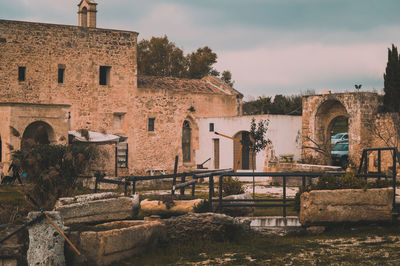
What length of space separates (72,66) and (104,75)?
207 centimetres

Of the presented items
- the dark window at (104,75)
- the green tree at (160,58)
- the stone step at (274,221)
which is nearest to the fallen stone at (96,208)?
the stone step at (274,221)

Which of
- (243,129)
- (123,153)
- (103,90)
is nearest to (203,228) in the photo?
(243,129)

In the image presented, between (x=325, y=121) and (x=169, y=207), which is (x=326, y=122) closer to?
(x=325, y=121)

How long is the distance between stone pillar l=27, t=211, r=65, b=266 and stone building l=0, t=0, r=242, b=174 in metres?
16.7

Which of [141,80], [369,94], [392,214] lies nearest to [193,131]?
[141,80]

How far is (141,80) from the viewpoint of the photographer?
32281 millimetres

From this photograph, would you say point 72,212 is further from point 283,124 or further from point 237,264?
point 283,124

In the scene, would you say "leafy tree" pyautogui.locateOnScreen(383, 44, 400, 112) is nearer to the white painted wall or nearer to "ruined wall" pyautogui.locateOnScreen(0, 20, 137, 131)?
the white painted wall

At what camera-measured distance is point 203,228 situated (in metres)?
10.5

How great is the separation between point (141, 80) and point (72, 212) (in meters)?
22.4

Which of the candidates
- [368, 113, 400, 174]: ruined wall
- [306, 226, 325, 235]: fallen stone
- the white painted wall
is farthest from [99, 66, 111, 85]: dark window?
[306, 226, 325, 235]: fallen stone

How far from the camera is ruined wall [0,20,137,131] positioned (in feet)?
91.1

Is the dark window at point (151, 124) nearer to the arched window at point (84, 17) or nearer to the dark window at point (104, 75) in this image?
the dark window at point (104, 75)

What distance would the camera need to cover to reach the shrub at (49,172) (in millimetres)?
13844
